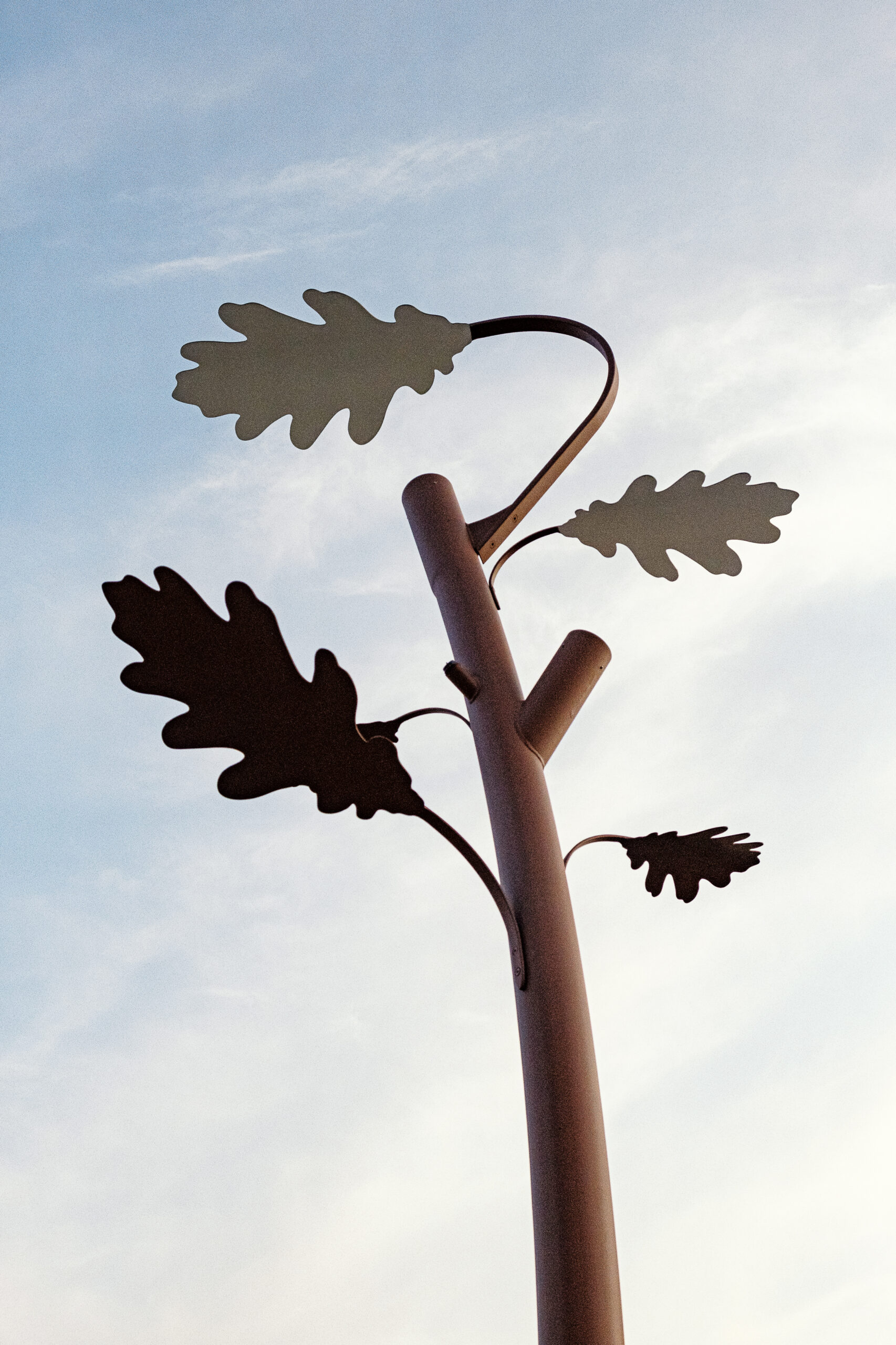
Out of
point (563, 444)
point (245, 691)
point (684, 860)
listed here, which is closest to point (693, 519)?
point (563, 444)

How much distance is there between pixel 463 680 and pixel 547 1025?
32 centimetres

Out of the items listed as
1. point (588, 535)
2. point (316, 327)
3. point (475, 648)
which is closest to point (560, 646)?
point (475, 648)

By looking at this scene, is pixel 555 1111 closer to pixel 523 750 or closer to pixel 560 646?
pixel 523 750

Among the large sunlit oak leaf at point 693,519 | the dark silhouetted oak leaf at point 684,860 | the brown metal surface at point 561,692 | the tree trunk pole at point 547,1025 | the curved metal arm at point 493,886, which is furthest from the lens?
the large sunlit oak leaf at point 693,519

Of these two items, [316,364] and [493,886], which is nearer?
[493,886]

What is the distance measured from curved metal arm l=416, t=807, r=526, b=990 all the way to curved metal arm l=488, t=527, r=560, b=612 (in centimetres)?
31

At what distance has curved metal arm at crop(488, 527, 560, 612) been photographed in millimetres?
1188

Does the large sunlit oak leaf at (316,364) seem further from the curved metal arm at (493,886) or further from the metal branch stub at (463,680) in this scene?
the curved metal arm at (493,886)

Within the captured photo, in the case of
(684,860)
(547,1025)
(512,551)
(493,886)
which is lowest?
(547,1025)

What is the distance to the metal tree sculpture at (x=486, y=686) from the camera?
2.67 feet

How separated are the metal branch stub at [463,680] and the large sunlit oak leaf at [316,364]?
0.24 meters

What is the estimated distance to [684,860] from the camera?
1.20 m

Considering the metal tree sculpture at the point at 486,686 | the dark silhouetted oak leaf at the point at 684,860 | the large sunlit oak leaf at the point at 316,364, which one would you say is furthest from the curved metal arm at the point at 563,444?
the dark silhouetted oak leaf at the point at 684,860

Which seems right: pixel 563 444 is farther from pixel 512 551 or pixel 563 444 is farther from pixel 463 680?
pixel 463 680
